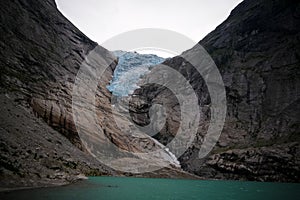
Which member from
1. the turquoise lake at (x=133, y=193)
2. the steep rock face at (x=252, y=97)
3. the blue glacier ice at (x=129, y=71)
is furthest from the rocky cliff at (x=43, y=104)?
the blue glacier ice at (x=129, y=71)

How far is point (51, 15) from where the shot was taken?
69.1 meters

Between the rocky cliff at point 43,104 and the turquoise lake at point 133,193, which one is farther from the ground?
the rocky cliff at point 43,104

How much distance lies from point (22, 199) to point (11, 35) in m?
46.4

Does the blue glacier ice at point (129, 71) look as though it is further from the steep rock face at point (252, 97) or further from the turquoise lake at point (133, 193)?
the turquoise lake at point (133, 193)

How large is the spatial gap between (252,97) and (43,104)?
51.8m

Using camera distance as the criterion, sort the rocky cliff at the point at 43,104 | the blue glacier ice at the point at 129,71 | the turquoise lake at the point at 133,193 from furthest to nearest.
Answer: the blue glacier ice at the point at 129,71
the rocky cliff at the point at 43,104
the turquoise lake at the point at 133,193

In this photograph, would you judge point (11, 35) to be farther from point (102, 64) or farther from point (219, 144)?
point (219, 144)

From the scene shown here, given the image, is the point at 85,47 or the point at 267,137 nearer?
the point at 267,137

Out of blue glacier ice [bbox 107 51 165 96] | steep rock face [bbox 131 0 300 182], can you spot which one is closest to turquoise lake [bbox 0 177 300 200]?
steep rock face [bbox 131 0 300 182]

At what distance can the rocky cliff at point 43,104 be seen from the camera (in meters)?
24.2

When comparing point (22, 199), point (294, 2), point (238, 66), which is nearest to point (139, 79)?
point (238, 66)

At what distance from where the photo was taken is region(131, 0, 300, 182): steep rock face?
2170 inches

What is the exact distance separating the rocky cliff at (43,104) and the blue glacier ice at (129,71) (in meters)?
20.3

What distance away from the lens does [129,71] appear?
11988 centimetres
